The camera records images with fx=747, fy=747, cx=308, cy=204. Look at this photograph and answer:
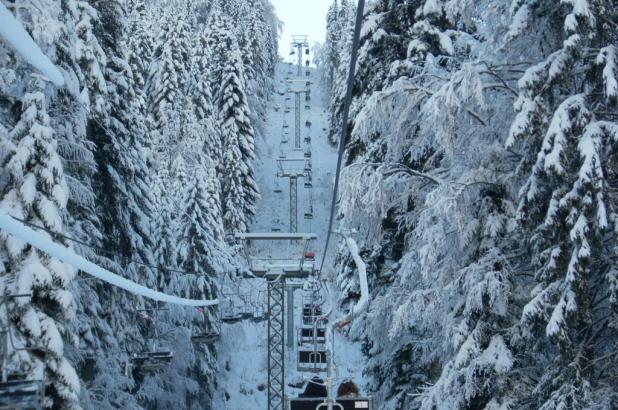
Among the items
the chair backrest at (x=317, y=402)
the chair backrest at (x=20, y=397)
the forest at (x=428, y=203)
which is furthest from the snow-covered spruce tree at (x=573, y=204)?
the chair backrest at (x=20, y=397)

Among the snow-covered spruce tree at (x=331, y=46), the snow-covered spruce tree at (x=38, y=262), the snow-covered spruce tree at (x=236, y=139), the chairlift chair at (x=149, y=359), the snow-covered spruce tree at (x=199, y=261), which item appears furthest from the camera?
the snow-covered spruce tree at (x=331, y=46)

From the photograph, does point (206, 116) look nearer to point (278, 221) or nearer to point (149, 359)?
point (278, 221)

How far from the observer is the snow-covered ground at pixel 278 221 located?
1430 inches

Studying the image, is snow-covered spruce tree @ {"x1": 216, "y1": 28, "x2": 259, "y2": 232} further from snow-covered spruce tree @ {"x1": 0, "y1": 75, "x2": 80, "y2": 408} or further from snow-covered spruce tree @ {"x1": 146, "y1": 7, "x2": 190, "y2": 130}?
snow-covered spruce tree @ {"x1": 0, "y1": 75, "x2": 80, "y2": 408}

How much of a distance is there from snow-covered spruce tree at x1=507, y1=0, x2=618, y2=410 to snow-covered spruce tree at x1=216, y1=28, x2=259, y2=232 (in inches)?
1544

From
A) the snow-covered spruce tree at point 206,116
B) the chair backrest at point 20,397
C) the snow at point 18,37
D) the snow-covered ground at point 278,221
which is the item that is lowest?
the snow-covered ground at point 278,221

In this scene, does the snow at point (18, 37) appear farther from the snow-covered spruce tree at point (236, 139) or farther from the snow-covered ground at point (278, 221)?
the snow-covered spruce tree at point (236, 139)

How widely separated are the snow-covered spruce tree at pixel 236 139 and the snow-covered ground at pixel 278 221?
16.8ft

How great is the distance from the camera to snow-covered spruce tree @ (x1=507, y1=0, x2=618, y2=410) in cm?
740

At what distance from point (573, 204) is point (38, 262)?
760 centimetres

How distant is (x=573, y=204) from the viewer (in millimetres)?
7488

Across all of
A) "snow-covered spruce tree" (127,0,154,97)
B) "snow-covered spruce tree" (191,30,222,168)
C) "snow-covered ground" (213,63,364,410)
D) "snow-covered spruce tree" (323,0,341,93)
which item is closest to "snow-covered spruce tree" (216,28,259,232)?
"snow-covered spruce tree" (191,30,222,168)

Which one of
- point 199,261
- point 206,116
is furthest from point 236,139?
point 199,261

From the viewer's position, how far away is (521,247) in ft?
31.2
